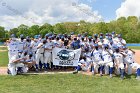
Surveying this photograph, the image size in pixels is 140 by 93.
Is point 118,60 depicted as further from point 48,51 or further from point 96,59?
point 48,51

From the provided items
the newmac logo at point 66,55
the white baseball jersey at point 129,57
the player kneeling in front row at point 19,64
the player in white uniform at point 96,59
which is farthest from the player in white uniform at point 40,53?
the white baseball jersey at point 129,57

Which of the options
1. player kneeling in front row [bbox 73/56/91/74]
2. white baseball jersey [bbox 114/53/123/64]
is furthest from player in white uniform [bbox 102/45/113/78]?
player kneeling in front row [bbox 73/56/91/74]

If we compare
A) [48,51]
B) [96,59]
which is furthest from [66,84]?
[48,51]

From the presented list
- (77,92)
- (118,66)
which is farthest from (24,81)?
(118,66)

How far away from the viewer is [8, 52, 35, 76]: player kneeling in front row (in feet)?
46.7

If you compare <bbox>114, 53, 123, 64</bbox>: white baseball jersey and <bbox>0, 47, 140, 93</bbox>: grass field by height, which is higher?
<bbox>114, 53, 123, 64</bbox>: white baseball jersey

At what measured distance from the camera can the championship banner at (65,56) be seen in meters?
16.2

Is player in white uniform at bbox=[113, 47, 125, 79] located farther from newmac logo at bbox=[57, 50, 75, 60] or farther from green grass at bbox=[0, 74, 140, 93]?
newmac logo at bbox=[57, 50, 75, 60]

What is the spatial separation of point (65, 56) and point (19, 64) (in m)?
2.85

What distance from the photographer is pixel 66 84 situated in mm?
12078

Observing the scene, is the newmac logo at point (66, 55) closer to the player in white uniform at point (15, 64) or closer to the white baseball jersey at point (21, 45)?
the white baseball jersey at point (21, 45)

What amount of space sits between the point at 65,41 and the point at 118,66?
371cm

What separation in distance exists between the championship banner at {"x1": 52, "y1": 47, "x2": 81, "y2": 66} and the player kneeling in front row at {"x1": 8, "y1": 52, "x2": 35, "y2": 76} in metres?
1.51

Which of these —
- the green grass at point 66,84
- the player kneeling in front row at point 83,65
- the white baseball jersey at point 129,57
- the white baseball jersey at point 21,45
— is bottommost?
the green grass at point 66,84
